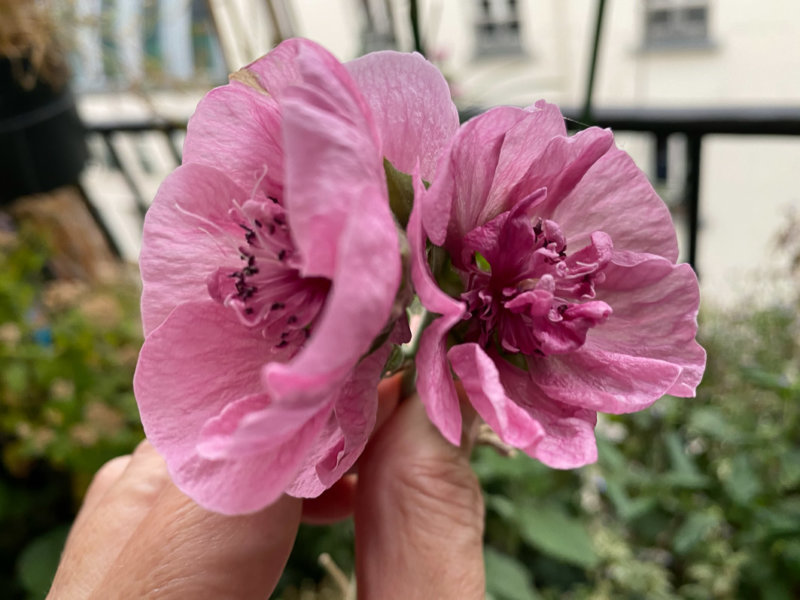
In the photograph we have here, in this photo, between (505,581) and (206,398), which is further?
(505,581)

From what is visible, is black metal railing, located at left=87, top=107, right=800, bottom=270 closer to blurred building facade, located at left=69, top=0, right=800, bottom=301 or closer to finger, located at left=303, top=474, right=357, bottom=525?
finger, located at left=303, top=474, right=357, bottom=525

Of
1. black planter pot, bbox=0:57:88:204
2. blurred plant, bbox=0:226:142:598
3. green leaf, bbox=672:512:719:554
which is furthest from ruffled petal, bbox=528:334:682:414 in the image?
black planter pot, bbox=0:57:88:204

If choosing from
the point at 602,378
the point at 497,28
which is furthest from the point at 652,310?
the point at 497,28

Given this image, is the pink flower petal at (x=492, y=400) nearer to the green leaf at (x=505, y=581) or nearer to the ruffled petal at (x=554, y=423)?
the ruffled petal at (x=554, y=423)

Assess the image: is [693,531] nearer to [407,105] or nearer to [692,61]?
[407,105]

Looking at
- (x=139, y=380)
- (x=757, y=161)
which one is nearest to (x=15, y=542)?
(x=139, y=380)
